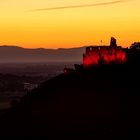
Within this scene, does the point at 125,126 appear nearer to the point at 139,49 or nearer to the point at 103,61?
the point at 103,61

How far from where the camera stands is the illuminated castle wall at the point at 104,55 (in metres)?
78.2

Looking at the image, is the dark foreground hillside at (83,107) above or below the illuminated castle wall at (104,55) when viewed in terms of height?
below

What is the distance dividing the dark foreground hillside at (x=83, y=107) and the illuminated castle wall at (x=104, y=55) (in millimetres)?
2057

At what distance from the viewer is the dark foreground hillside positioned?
200ft

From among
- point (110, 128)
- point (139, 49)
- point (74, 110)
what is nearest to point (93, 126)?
point (110, 128)

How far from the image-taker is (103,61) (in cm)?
7825

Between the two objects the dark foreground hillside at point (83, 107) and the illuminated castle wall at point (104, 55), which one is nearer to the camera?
the dark foreground hillside at point (83, 107)

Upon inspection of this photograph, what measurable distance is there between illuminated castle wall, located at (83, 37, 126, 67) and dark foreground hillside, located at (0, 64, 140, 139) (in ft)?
6.75

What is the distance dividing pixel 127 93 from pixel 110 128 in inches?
333

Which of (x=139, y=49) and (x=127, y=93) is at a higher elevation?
(x=139, y=49)

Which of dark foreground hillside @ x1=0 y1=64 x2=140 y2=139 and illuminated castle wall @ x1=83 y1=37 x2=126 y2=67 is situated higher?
illuminated castle wall @ x1=83 y1=37 x2=126 y2=67

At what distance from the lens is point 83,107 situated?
6800 cm

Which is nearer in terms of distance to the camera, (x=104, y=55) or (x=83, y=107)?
(x=83, y=107)

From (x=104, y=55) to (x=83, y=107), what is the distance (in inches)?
552
